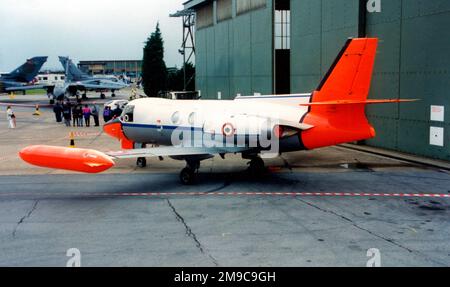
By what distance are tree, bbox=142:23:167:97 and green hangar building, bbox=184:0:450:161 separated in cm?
2735

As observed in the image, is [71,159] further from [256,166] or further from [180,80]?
[180,80]

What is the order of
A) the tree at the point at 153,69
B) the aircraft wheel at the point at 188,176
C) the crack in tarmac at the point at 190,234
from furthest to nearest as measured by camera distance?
the tree at the point at 153,69 < the aircraft wheel at the point at 188,176 < the crack in tarmac at the point at 190,234

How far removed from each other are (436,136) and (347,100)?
7.41 metres

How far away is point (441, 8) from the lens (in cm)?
2083

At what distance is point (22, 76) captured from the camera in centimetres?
7225

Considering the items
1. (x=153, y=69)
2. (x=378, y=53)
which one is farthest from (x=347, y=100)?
(x=153, y=69)

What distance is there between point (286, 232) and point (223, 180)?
6.73m

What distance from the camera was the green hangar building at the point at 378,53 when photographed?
70.3 ft

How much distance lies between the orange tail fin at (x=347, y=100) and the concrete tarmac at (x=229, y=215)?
1881mm

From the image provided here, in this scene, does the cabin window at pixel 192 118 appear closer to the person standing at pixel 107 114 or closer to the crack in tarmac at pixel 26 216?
the crack in tarmac at pixel 26 216

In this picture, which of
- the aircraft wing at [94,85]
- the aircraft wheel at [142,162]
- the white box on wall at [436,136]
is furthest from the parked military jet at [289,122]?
the aircraft wing at [94,85]
